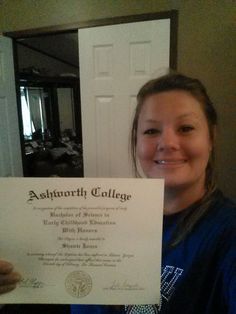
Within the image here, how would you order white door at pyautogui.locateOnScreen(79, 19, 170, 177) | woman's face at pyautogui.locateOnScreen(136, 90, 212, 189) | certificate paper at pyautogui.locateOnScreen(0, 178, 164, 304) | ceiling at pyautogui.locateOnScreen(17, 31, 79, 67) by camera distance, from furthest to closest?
ceiling at pyautogui.locateOnScreen(17, 31, 79, 67) < white door at pyautogui.locateOnScreen(79, 19, 170, 177) < woman's face at pyautogui.locateOnScreen(136, 90, 212, 189) < certificate paper at pyautogui.locateOnScreen(0, 178, 164, 304)

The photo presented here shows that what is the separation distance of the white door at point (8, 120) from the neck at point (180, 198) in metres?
1.70

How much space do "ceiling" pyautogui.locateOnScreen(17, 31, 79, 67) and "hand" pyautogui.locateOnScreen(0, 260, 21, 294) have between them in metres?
2.38

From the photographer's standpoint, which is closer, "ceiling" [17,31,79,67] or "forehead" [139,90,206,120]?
"forehead" [139,90,206,120]

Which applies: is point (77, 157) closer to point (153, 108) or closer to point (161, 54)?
point (161, 54)

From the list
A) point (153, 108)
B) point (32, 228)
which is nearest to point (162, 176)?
point (153, 108)

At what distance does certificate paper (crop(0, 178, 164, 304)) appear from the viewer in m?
0.48

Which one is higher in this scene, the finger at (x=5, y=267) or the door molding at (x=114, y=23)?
the door molding at (x=114, y=23)

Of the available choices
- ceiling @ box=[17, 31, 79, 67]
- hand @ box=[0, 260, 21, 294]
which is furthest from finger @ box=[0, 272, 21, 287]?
ceiling @ box=[17, 31, 79, 67]

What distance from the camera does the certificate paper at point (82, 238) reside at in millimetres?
480

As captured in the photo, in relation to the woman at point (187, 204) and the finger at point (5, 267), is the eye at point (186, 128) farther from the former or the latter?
the finger at point (5, 267)

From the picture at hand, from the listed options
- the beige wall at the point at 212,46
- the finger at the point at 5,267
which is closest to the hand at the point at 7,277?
the finger at the point at 5,267

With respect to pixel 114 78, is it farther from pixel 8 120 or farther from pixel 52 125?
pixel 52 125

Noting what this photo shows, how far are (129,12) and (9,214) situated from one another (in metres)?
1.46

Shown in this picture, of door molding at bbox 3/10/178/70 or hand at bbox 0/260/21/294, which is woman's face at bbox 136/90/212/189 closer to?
hand at bbox 0/260/21/294
